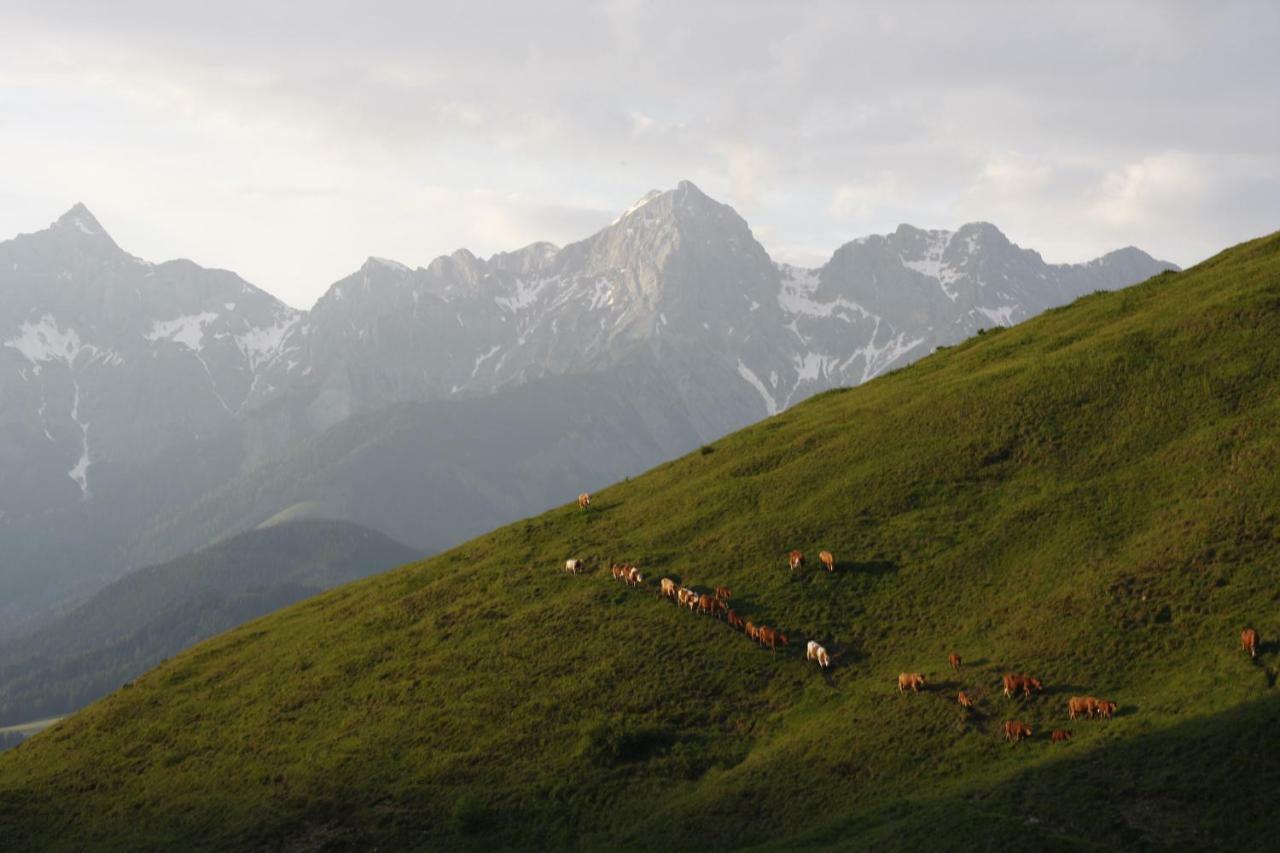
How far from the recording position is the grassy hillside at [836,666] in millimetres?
44281

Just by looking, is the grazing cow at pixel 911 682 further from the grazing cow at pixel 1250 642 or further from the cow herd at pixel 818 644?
the grazing cow at pixel 1250 642

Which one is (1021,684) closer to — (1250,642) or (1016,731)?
(1016,731)

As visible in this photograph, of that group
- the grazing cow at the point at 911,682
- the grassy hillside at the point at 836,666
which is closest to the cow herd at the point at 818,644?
the grazing cow at the point at 911,682

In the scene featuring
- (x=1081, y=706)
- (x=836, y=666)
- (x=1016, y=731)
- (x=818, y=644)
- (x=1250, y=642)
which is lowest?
(x=1016, y=731)

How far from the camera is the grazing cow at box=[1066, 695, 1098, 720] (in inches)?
1828

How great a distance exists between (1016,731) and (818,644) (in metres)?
13.1

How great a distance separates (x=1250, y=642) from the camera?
46750 millimetres

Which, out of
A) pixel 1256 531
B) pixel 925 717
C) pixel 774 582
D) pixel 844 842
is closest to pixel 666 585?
pixel 774 582

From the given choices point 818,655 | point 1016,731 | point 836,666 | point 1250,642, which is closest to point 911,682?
point 836,666

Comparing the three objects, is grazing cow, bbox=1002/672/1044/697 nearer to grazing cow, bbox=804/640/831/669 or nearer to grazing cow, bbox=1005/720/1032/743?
grazing cow, bbox=1005/720/1032/743

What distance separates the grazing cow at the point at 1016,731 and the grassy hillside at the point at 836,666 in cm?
59

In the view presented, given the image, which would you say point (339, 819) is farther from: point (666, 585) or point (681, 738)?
point (666, 585)

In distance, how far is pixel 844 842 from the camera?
41.4m

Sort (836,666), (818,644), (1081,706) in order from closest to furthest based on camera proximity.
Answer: (1081,706)
(836,666)
(818,644)
